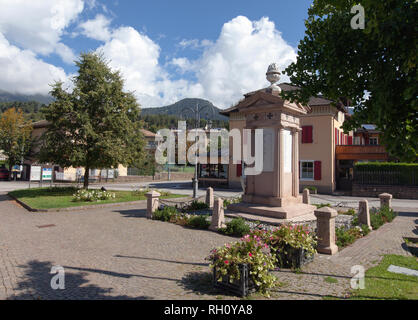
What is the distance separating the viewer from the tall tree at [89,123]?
20.4 metres

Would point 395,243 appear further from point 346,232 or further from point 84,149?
point 84,149

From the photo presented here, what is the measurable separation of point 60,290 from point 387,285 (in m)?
6.33

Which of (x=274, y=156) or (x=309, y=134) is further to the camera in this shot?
(x=309, y=134)

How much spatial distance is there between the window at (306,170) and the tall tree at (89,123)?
631 inches

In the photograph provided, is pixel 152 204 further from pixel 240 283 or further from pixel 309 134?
pixel 309 134

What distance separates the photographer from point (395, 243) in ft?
28.8

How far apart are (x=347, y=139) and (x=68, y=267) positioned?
1287 inches

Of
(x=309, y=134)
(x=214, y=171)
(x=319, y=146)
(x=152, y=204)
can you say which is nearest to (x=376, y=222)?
(x=152, y=204)

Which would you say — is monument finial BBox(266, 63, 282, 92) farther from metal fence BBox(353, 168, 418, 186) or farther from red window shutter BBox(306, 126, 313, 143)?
metal fence BBox(353, 168, 418, 186)

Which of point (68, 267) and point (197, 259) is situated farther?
point (197, 259)

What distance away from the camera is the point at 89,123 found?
2030 cm

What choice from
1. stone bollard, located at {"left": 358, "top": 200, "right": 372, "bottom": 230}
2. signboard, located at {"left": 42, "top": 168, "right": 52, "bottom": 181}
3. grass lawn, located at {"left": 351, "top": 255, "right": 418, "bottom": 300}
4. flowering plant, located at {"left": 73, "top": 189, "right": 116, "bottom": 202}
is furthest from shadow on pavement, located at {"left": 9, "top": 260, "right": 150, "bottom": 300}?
signboard, located at {"left": 42, "top": 168, "right": 52, "bottom": 181}

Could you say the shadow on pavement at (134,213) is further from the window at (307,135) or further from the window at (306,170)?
the window at (307,135)
